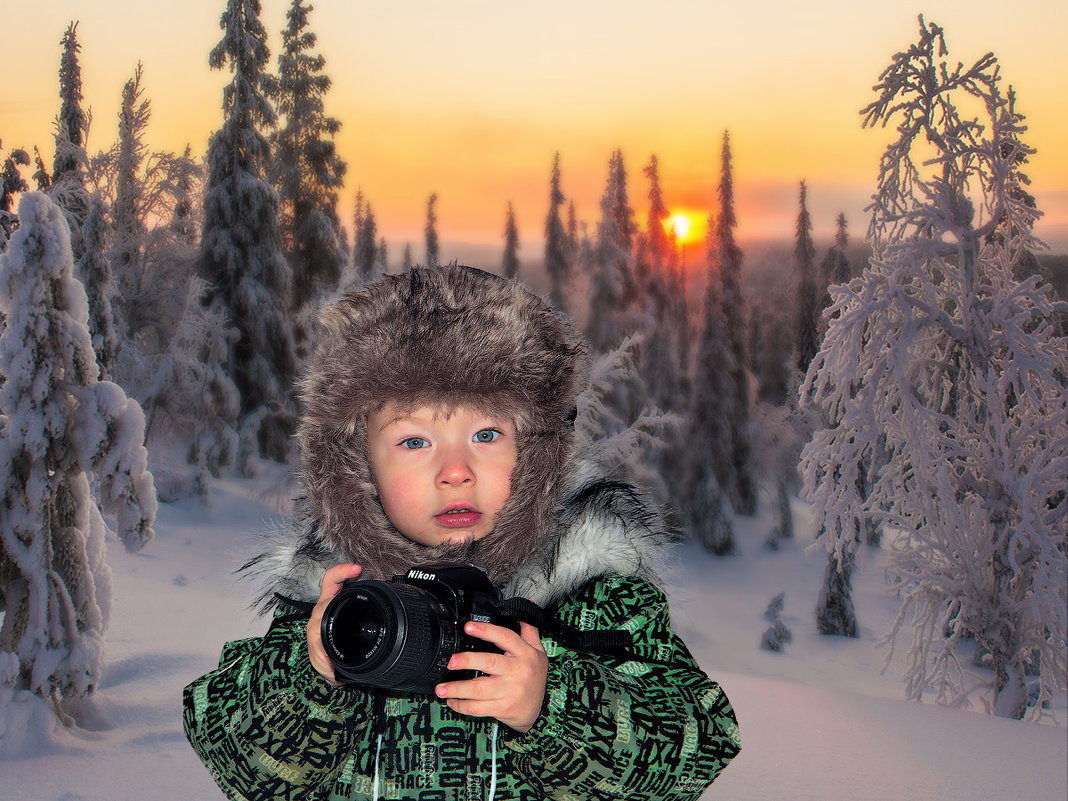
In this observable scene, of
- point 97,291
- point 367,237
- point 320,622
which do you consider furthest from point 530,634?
point 367,237

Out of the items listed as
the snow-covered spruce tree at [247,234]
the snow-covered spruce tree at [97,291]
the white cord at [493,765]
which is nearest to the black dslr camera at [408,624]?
the white cord at [493,765]

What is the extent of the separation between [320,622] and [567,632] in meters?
0.47

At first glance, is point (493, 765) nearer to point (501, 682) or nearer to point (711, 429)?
point (501, 682)

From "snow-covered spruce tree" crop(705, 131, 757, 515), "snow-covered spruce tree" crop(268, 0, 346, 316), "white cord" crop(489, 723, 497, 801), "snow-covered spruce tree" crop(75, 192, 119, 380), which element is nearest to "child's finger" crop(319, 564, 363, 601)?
"white cord" crop(489, 723, 497, 801)

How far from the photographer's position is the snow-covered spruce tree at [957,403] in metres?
8.46

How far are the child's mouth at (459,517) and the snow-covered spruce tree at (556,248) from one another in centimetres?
1999

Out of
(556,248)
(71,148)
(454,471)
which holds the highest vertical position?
(71,148)

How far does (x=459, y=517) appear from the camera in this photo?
1732 mm

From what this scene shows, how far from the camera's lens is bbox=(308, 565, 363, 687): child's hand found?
4.94 ft

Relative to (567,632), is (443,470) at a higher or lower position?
higher

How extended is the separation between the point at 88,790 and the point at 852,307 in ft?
26.0

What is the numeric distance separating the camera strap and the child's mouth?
0.66ft

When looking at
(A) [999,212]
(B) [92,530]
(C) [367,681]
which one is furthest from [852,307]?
(C) [367,681]

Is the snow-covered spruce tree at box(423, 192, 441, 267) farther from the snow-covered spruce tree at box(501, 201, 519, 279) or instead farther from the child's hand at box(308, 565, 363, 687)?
the child's hand at box(308, 565, 363, 687)
